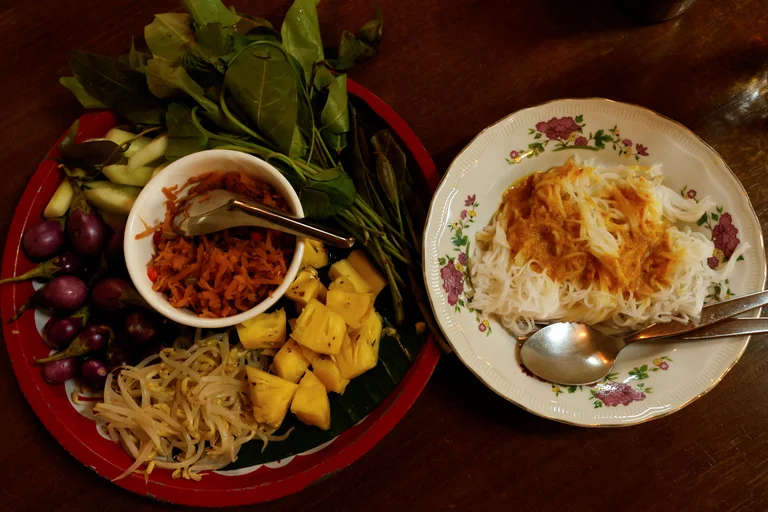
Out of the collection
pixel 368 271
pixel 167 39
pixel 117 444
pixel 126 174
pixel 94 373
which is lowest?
pixel 117 444

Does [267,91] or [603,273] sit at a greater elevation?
[267,91]

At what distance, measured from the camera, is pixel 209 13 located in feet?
5.47

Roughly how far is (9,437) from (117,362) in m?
0.50

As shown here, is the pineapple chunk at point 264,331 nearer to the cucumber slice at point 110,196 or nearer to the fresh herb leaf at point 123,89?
the cucumber slice at point 110,196

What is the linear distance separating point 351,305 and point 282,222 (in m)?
0.36

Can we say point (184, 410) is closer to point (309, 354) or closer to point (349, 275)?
point (309, 354)

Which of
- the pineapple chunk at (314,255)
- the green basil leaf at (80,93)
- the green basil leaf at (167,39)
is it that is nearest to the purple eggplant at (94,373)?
the pineapple chunk at (314,255)

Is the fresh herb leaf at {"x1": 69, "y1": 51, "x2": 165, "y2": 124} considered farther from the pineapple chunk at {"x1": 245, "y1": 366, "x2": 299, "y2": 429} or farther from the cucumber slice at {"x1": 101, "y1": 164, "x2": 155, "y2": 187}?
the pineapple chunk at {"x1": 245, "y1": 366, "x2": 299, "y2": 429}

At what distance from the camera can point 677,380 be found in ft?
5.21

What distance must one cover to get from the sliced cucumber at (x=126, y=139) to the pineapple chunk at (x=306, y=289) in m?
0.72

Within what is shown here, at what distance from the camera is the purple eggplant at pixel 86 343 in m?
1.62

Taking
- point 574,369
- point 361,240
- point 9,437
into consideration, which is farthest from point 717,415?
point 9,437

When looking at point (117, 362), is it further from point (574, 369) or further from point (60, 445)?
point (574, 369)

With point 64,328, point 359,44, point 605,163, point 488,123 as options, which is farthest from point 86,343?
point 605,163
